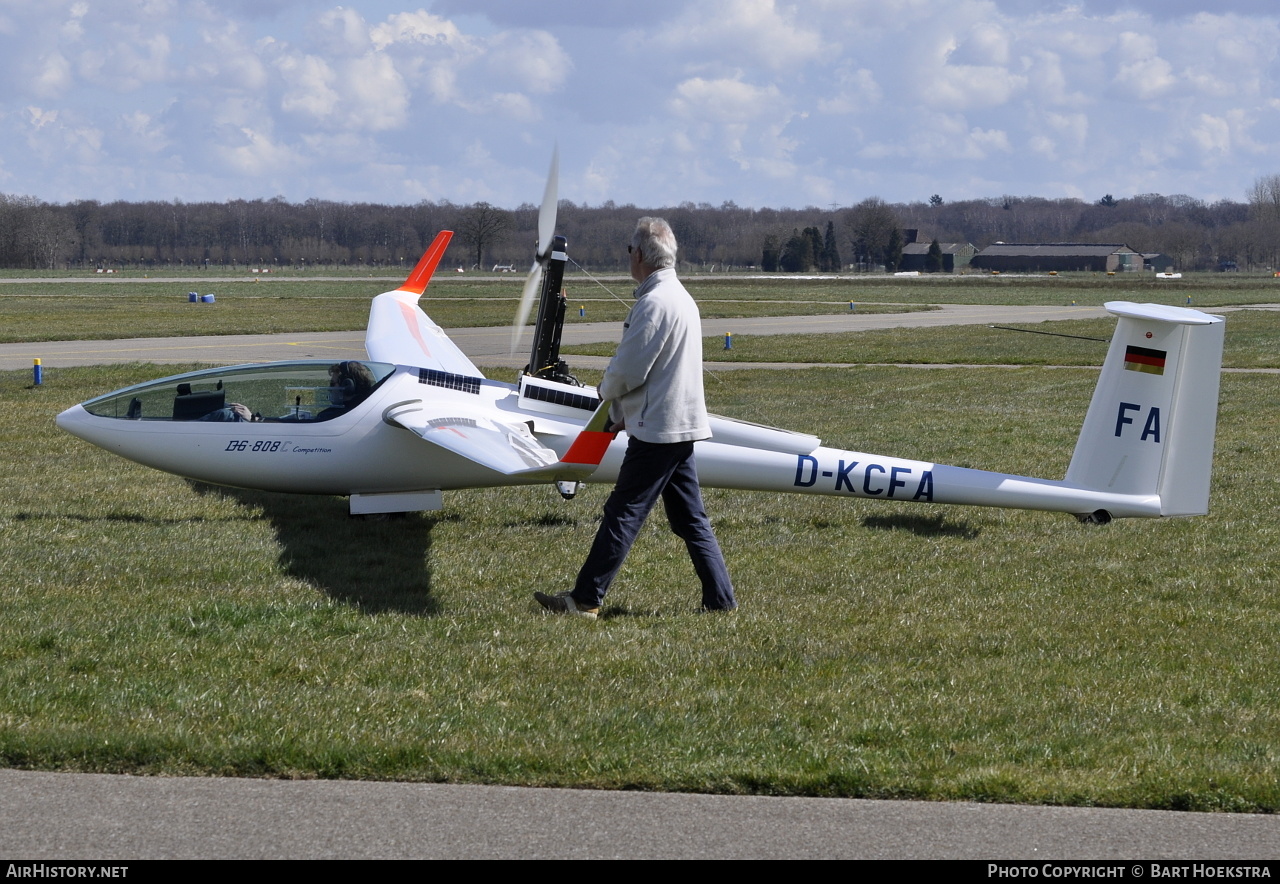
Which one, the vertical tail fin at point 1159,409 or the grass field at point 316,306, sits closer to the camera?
the vertical tail fin at point 1159,409

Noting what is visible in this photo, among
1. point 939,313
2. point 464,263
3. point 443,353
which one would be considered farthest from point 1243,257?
point 443,353

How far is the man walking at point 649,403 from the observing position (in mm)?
6965

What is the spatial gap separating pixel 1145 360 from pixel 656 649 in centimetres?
487

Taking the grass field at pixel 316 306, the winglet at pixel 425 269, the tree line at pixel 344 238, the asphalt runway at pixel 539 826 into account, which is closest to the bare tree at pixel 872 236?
the tree line at pixel 344 238

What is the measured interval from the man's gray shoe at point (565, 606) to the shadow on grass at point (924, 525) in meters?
3.70

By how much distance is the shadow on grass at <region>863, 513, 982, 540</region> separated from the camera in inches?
394

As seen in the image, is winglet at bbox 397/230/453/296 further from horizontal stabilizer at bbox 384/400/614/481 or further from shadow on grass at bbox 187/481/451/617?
horizontal stabilizer at bbox 384/400/614/481

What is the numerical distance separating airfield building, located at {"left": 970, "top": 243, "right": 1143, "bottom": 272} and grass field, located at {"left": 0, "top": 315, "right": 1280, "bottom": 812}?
169m

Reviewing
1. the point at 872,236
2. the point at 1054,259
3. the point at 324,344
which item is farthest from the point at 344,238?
the point at 324,344

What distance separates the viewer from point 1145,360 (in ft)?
30.1

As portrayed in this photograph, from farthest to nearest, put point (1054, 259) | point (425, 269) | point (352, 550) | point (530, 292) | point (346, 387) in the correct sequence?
point (1054, 259) → point (425, 269) → point (530, 292) → point (346, 387) → point (352, 550)

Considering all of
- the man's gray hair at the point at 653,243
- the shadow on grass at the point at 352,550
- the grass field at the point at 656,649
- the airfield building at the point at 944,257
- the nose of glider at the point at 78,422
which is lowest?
the shadow on grass at the point at 352,550

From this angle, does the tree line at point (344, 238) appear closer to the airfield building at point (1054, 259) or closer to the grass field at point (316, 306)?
the airfield building at point (1054, 259)

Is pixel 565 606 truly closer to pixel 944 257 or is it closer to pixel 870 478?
pixel 870 478
